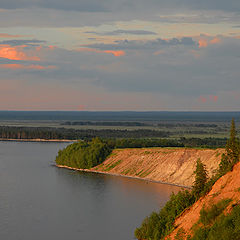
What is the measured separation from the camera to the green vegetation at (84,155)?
372ft

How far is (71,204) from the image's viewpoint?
72.8 metres

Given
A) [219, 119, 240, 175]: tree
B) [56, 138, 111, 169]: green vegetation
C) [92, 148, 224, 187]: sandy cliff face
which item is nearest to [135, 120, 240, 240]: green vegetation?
[219, 119, 240, 175]: tree

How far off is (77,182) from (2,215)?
29.2m

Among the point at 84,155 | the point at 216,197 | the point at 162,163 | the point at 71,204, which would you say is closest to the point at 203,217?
the point at 216,197

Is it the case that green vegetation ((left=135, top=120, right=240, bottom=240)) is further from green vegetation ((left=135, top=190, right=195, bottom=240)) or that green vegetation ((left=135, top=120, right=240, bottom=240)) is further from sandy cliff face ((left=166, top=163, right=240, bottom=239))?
sandy cliff face ((left=166, top=163, right=240, bottom=239))

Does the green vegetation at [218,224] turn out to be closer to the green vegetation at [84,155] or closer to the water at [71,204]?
the water at [71,204]

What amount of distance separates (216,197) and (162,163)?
2095 inches

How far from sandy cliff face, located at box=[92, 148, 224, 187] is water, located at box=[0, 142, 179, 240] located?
442 cm

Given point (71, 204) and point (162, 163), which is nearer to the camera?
point (71, 204)

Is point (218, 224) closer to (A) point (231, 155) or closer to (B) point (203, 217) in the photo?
(B) point (203, 217)

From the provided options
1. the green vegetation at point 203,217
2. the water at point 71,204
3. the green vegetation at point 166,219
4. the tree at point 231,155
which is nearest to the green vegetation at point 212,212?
the green vegetation at point 203,217

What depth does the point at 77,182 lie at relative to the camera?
93.2 meters

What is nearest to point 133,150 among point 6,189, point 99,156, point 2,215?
point 99,156

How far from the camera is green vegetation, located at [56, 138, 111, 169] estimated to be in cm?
11331
